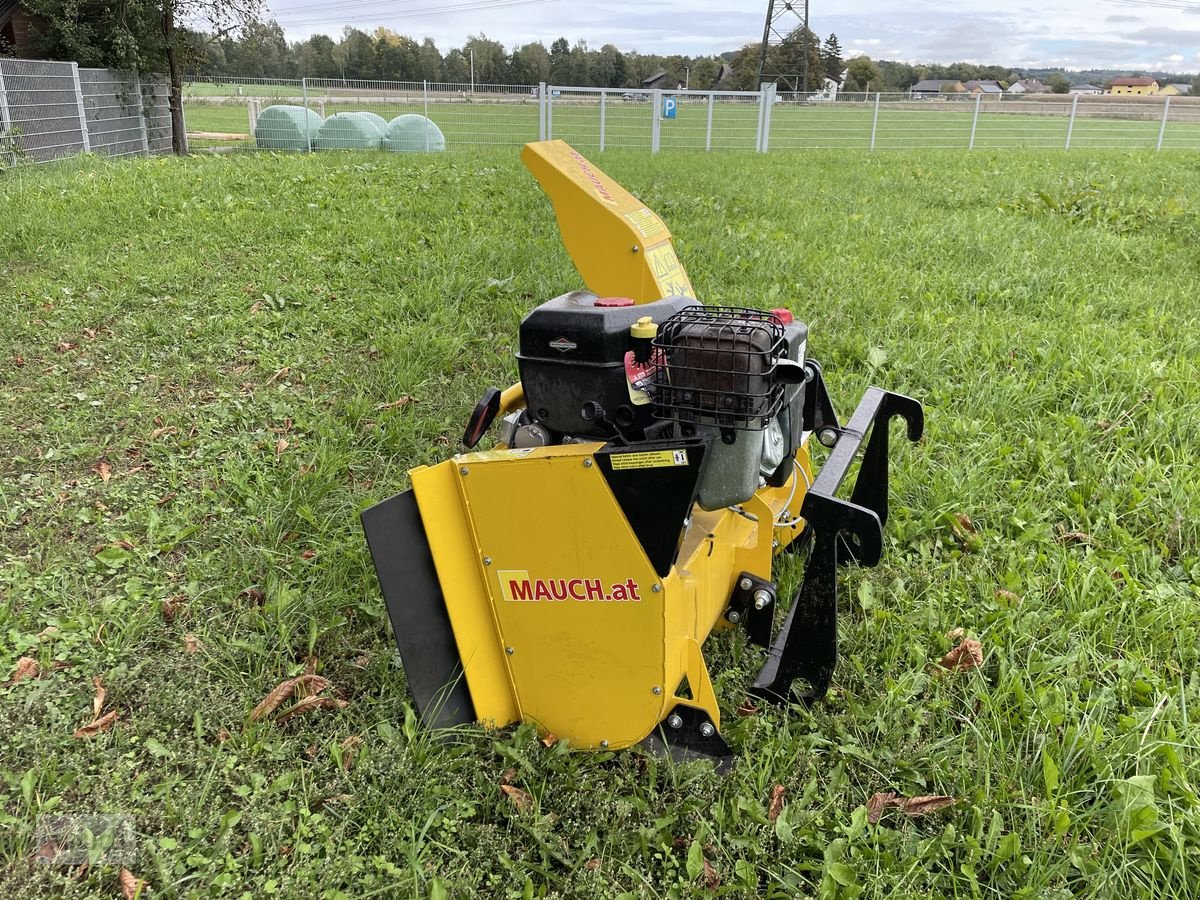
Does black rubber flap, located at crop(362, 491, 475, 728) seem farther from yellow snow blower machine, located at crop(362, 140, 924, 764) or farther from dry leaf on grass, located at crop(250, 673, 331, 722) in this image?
dry leaf on grass, located at crop(250, 673, 331, 722)

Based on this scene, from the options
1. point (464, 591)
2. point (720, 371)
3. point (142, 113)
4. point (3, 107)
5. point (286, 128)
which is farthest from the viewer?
point (286, 128)

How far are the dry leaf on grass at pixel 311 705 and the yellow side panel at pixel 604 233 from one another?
151cm

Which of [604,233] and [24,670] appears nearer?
[24,670]

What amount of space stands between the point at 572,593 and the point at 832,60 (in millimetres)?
68625

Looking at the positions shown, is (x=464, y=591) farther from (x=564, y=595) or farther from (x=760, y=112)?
(x=760, y=112)

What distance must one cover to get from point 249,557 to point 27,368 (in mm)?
2416

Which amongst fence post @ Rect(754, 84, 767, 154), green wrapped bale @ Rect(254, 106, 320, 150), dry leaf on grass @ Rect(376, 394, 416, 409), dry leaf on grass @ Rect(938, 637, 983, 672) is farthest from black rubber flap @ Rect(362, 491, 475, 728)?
fence post @ Rect(754, 84, 767, 154)

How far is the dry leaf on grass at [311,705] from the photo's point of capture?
2.35 m

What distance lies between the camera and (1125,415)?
151 inches

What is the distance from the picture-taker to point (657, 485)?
185 cm

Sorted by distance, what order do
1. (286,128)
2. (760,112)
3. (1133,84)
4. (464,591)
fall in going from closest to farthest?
1. (464,591)
2. (286,128)
3. (760,112)
4. (1133,84)

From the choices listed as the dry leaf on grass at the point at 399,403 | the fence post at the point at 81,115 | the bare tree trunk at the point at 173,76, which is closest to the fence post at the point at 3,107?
the fence post at the point at 81,115

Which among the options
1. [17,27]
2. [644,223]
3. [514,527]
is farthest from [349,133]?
[514,527]

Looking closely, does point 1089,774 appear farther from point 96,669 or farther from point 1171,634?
point 96,669
